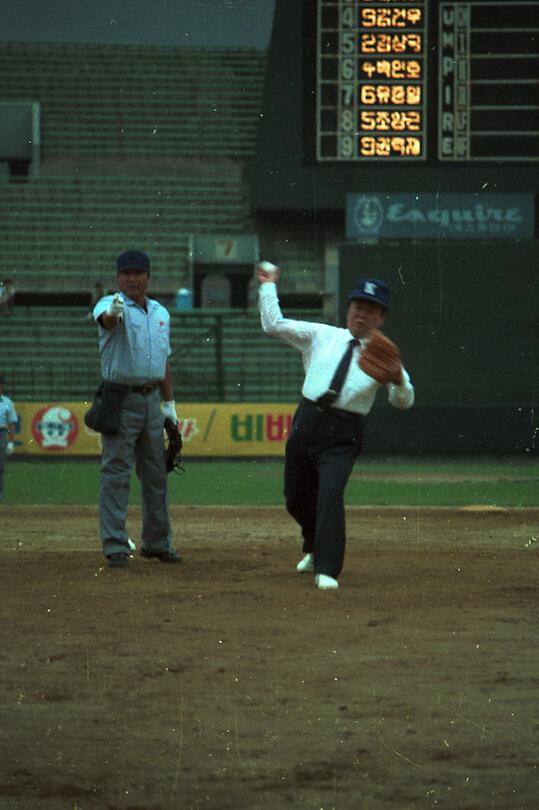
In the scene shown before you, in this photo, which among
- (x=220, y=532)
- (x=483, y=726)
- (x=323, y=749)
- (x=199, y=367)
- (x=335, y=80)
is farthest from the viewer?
(x=199, y=367)

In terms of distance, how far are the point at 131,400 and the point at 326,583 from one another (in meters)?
1.73

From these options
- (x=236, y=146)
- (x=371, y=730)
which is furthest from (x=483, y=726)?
(x=236, y=146)

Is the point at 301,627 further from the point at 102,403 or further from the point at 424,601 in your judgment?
the point at 102,403

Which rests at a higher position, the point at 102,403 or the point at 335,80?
the point at 335,80

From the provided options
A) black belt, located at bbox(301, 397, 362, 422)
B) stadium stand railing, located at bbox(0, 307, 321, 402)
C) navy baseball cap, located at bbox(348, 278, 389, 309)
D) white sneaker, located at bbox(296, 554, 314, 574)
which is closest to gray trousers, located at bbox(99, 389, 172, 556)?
white sneaker, located at bbox(296, 554, 314, 574)

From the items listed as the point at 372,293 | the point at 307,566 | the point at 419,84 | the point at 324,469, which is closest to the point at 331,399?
the point at 324,469

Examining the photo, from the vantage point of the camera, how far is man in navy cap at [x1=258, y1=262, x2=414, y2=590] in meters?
7.87

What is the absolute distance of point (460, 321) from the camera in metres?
24.9

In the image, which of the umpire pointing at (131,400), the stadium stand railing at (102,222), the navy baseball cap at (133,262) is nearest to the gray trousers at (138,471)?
the umpire pointing at (131,400)

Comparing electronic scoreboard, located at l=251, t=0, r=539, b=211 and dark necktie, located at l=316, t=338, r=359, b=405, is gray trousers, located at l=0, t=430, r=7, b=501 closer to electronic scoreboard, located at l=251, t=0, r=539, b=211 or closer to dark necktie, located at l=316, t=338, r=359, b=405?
electronic scoreboard, located at l=251, t=0, r=539, b=211

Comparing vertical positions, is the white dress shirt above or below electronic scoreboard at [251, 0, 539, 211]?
below

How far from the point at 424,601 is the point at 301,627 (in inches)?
47.6

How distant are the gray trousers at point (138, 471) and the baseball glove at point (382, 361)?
1.57m

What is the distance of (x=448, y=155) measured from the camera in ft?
64.8
